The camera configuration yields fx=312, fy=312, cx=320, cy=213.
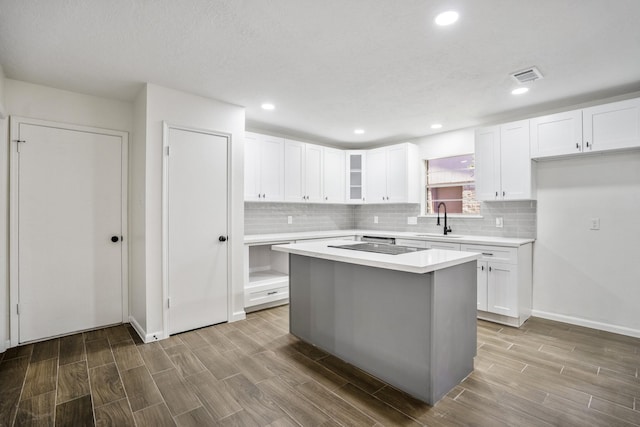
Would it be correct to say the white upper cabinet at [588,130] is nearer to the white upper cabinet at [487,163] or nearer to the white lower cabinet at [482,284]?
the white upper cabinet at [487,163]

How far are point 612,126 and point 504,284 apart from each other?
1911mm

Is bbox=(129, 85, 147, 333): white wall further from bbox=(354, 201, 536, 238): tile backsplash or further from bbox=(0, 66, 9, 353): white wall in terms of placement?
bbox=(354, 201, 536, 238): tile backsplash

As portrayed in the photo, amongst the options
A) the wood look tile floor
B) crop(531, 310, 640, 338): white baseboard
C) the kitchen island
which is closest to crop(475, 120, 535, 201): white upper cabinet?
crop(531, 310, 640, 338): white baseboard

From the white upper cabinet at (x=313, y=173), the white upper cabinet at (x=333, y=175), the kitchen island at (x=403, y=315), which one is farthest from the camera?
the white upper cabinet at (x=333, y=175)

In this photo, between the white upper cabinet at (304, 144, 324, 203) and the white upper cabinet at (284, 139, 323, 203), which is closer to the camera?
the white upper cabinet at (284, 139, 323, 203)

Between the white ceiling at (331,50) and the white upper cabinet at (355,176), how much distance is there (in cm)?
178

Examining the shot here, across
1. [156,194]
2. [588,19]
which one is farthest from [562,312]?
[156,194]

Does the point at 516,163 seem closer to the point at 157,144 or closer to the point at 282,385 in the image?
the point at 282,385

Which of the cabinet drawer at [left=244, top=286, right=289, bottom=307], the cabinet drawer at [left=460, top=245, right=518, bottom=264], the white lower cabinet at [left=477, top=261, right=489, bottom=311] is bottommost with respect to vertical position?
the cabinet drawer at [left=244, top=286, right=289, bottom=307]

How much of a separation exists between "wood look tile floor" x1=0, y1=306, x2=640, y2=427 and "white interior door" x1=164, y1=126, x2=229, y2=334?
33 cm

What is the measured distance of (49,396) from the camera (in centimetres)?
213

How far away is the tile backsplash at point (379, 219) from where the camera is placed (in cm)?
400

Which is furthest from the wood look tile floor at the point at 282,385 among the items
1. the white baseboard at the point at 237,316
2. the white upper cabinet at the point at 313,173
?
the white upper cabinet at the point at 313,173

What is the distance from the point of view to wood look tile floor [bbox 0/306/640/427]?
1.90 metres
